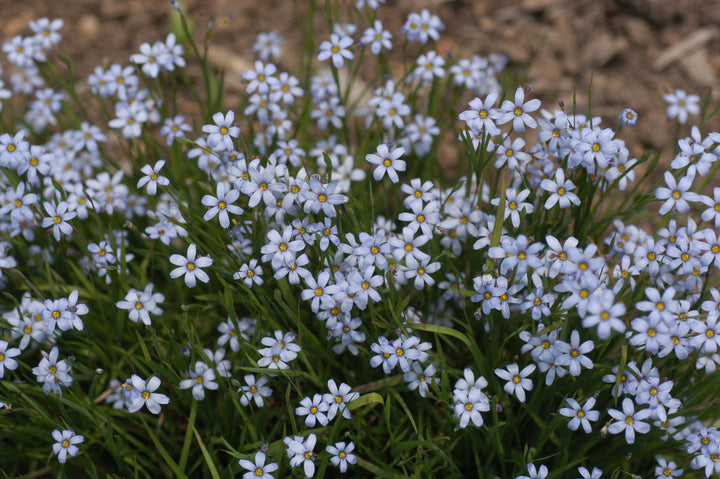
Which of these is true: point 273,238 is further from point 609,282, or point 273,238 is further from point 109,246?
point 609,282

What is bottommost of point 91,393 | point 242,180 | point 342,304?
point 342,304

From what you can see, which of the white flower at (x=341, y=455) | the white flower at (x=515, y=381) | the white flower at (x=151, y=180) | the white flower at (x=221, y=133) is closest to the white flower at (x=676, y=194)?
the white flower at (x=515, y=381)

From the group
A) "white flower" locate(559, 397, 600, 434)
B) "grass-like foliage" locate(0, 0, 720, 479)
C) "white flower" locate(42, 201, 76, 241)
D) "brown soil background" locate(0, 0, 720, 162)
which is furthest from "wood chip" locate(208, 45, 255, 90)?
"white flower" locate(559, 397, 600, 434)

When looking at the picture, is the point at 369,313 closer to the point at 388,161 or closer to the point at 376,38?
the point at 388,161

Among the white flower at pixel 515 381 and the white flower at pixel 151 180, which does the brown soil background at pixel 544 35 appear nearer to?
the white flower at pixel 151 180

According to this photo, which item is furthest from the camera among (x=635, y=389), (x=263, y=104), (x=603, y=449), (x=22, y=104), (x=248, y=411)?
(x=22, y=104)

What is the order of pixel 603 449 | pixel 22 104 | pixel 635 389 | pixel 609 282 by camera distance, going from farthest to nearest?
pixel 22 104 → pixel 603 449 → pixel 609 282 → pixel 635 389

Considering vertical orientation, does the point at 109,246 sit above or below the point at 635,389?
above

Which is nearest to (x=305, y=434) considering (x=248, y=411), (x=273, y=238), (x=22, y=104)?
(x=248, y=411)
